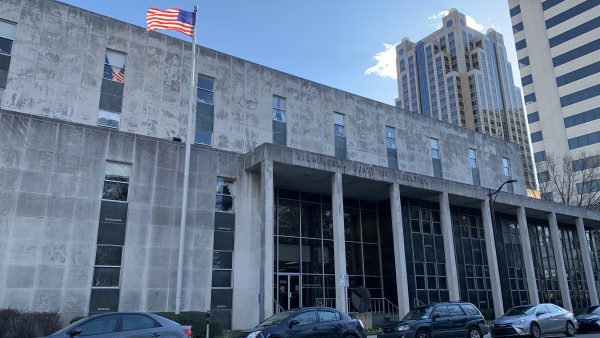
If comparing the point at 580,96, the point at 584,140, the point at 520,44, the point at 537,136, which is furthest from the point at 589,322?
the point at 520,44

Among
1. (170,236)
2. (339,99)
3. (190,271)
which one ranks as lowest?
(190,271)

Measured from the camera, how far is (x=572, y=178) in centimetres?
5931

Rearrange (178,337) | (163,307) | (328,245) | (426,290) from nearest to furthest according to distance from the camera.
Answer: (178,337)
(163,307)
(328,245)
(426,290)

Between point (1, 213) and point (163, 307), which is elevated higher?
point (1, 213)

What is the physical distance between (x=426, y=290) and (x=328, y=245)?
7.59 m

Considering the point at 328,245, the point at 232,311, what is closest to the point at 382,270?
the point at 328,245

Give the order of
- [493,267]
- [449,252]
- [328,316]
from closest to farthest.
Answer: [328,316]
[449,252]
[493,267]

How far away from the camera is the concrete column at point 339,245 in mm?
23047

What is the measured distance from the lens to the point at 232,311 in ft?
75.4

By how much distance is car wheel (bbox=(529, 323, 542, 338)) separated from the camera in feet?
63.5

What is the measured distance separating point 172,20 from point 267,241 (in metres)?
11.4

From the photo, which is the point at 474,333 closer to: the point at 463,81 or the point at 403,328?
the point at 403,328

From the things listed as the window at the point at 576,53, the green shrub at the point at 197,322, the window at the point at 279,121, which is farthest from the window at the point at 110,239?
the window at the point at 576,53

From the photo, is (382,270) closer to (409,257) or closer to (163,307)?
(409,257)
